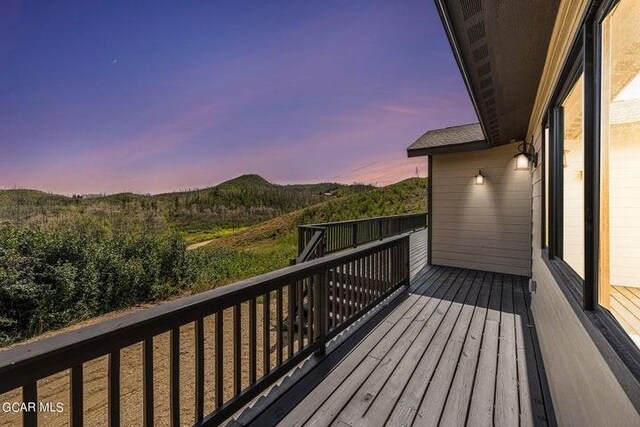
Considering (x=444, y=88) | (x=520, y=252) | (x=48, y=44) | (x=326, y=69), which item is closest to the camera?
(x=520, y=252)

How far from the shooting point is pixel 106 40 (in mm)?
10742

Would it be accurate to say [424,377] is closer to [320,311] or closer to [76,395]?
[320,311]

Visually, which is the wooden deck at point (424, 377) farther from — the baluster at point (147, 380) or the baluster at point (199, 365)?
the baluster at point (147, 380)

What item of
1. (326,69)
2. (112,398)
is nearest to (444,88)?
(326,69)

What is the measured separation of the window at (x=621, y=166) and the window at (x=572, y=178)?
0.23m

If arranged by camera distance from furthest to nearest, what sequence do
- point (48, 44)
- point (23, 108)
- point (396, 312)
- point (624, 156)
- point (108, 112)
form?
point (108, 112)
point (23, 108)
point (48, 44)
point (396, 312)
point (624, 156)

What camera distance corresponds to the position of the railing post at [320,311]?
8.38 ft

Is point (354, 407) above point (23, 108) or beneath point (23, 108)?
beneath

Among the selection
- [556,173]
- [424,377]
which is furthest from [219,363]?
[556,173]

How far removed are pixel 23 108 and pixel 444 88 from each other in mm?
19937

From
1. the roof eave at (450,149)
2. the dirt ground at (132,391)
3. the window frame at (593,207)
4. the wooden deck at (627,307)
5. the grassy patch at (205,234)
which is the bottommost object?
the dirt ground at (132,391)

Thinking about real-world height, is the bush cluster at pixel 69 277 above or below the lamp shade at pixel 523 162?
below

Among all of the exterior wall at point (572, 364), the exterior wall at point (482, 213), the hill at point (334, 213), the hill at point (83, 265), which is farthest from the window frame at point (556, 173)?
the hill at point (334, 213)

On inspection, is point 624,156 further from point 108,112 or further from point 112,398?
point 108,112
